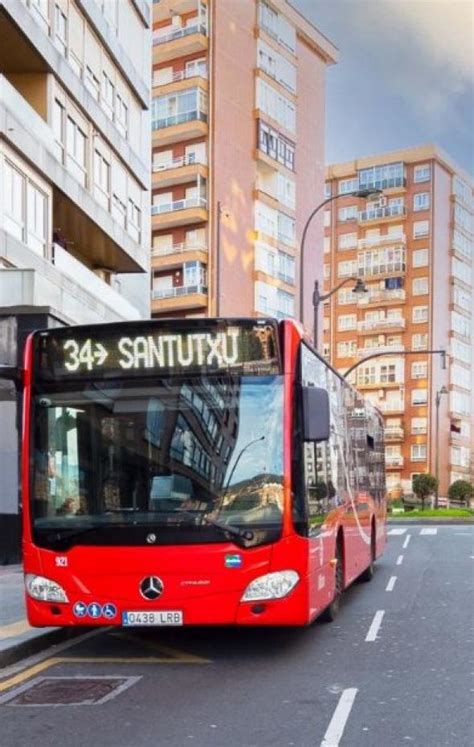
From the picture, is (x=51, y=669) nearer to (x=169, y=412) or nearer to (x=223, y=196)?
(x=169, y=412)

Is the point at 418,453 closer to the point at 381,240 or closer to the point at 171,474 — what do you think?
the point at 381,240

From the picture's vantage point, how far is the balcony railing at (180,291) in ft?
181

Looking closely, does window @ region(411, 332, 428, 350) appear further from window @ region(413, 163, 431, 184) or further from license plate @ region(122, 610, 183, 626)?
license plate @ region(122, 610, 183, 626)

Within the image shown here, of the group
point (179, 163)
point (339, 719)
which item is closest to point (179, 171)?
point (179, 163)

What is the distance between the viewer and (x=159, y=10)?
57875 mm

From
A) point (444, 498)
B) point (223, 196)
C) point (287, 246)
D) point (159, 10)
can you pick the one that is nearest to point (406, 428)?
point (444, 498)

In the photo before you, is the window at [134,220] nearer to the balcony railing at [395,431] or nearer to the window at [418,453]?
the balcony railing at [395,431]

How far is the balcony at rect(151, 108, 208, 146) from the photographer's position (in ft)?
182

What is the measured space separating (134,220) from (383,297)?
204 ft

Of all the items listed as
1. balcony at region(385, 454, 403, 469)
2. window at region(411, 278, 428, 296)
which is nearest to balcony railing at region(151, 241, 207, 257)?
balcony at region(385, 454, 403, 469)

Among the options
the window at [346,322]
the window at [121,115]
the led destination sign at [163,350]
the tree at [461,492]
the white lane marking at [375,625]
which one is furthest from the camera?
the window at [346,322]

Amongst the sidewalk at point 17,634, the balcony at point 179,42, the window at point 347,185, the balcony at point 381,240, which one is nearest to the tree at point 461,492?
the balcony at point 381,240

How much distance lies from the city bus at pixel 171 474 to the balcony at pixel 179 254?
151ft

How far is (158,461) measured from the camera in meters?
8.90
